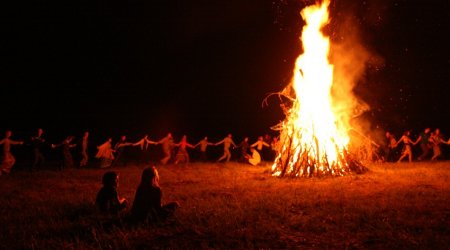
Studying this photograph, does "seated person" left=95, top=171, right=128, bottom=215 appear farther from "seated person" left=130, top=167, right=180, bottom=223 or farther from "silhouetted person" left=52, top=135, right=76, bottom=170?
"silhouetted person" left=52, top=135, right=76, bottom=170

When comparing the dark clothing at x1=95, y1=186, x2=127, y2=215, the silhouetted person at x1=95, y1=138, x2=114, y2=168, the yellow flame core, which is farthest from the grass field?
the silhouetted person at x1=95, y1=138, x2=114, y2=168

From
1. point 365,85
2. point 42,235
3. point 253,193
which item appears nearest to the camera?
point 42,235

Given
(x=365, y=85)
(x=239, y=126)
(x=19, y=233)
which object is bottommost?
(x=19, y=233)

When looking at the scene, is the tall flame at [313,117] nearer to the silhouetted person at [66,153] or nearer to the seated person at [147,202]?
the seated person at [147,202]

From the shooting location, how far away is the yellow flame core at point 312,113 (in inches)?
586

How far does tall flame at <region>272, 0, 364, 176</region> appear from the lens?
14.8 metres

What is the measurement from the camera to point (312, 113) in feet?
50.4

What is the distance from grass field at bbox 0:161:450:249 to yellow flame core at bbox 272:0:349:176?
130 centimetres

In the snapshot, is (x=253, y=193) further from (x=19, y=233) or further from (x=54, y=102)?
(x=54, y=102)

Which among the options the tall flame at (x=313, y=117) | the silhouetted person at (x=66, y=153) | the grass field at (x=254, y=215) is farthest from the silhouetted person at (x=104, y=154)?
the tall flame at (x=313, y=117)

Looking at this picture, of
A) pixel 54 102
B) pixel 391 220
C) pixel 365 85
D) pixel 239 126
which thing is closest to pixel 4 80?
pixel 54 102

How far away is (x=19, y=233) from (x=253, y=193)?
19.0ft

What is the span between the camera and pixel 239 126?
41750 mm

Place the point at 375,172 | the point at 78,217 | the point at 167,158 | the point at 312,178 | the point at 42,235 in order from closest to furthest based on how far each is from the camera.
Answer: the point at 42,235 → the point at 78,217 → the point at 312,178 → the point at 375,172 → the point at 167,158
